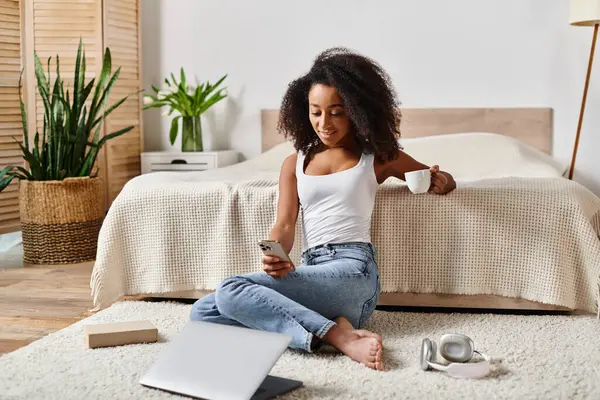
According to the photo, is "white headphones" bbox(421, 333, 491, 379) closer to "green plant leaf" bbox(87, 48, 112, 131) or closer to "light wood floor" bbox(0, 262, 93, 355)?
"light wood floor" bbox(0, 262, 93, 355)

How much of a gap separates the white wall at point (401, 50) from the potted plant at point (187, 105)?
171 mm

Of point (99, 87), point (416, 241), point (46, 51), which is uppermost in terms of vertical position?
point (46, 51)

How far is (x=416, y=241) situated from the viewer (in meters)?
2.42

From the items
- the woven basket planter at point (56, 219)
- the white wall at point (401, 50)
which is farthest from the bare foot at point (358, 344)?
the white wall at point (401, 50)

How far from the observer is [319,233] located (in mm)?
2225

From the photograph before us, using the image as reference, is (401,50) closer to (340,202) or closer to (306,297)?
(340,202)

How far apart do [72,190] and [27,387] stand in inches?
76.6

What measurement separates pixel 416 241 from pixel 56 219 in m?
1.89

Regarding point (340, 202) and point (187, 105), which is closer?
point (340, 202)

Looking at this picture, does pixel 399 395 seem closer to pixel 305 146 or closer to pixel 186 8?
pixel 305 146

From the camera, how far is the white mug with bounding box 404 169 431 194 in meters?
2.17

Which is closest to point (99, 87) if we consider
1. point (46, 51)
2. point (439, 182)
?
point (46, 51)

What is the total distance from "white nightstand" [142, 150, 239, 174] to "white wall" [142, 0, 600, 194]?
0.96 feet

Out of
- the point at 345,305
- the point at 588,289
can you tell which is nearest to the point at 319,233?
the point at 345,305
